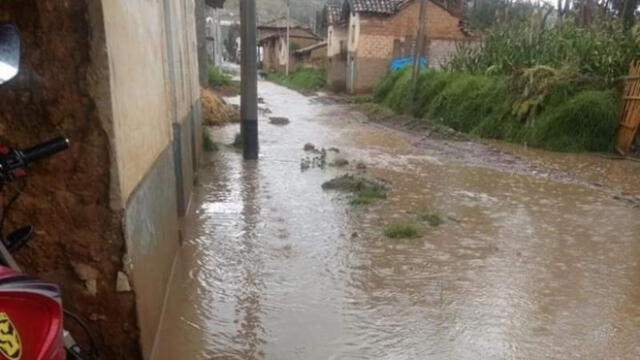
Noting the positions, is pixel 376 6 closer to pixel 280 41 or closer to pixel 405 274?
pixel 405 274

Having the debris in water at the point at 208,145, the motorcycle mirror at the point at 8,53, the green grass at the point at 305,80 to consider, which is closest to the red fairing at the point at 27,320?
the motorcycle mirror at the point at 8,53

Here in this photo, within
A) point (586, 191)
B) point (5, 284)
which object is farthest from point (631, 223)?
point (5, 284)

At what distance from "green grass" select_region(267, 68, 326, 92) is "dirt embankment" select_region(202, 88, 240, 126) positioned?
17.6 meters

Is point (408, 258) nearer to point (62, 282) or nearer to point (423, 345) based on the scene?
point (423, 345)

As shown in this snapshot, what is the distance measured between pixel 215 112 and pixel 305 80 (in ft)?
71.7

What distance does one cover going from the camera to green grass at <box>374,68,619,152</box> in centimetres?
1265

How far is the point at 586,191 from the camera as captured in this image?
8.88 m

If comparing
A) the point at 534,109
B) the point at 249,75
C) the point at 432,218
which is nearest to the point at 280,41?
the point at 534,109

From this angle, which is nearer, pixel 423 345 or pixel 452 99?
pixel 423 345

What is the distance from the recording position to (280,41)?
5428 cm

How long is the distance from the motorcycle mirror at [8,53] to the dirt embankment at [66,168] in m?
0.65

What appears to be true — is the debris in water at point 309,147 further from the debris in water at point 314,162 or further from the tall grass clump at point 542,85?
the tall grass clump at point 542,85

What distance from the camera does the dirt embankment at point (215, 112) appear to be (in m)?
15.4

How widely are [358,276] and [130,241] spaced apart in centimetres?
268
